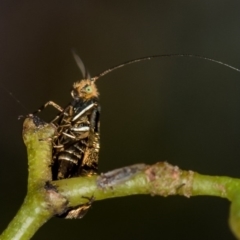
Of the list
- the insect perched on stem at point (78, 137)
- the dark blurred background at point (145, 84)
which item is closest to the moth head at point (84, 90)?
the insect perched on stem at point (78, 137)

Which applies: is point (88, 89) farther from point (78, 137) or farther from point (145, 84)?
point (145, 84)

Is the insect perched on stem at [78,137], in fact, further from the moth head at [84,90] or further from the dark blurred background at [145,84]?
the dark blurred background at [145,84]

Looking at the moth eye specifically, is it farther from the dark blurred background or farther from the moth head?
the dark blurred background

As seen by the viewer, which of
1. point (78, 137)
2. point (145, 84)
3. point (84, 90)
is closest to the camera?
point (78, 137)

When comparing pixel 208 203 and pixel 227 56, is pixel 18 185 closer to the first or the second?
pixel 208 203

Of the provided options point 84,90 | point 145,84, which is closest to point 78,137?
point 84,90

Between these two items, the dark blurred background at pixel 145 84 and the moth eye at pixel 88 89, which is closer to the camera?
the moth eye at pixel 88 89
